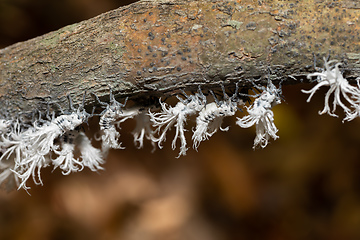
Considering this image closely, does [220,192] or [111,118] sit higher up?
[111,118]

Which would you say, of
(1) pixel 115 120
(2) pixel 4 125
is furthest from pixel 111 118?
(2) pixel 4 125

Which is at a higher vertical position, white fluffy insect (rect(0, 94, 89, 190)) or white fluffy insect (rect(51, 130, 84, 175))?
white fluffy insect (rect(0, 94, 89, 190))

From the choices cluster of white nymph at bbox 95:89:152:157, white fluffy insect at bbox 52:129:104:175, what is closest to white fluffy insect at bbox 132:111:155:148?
cluster of white nymph at bbox 95:89:152:157

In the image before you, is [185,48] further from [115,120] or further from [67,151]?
[67,151]

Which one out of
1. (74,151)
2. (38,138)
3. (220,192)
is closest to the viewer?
(38,138)

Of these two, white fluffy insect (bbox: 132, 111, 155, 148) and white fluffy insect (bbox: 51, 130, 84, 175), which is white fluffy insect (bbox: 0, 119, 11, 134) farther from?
white fluffy insect (bbox: 132, 111, 155, 148)

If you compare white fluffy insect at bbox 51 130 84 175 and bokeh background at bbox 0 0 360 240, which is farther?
bokeh background at bbox 0 0 360 240
